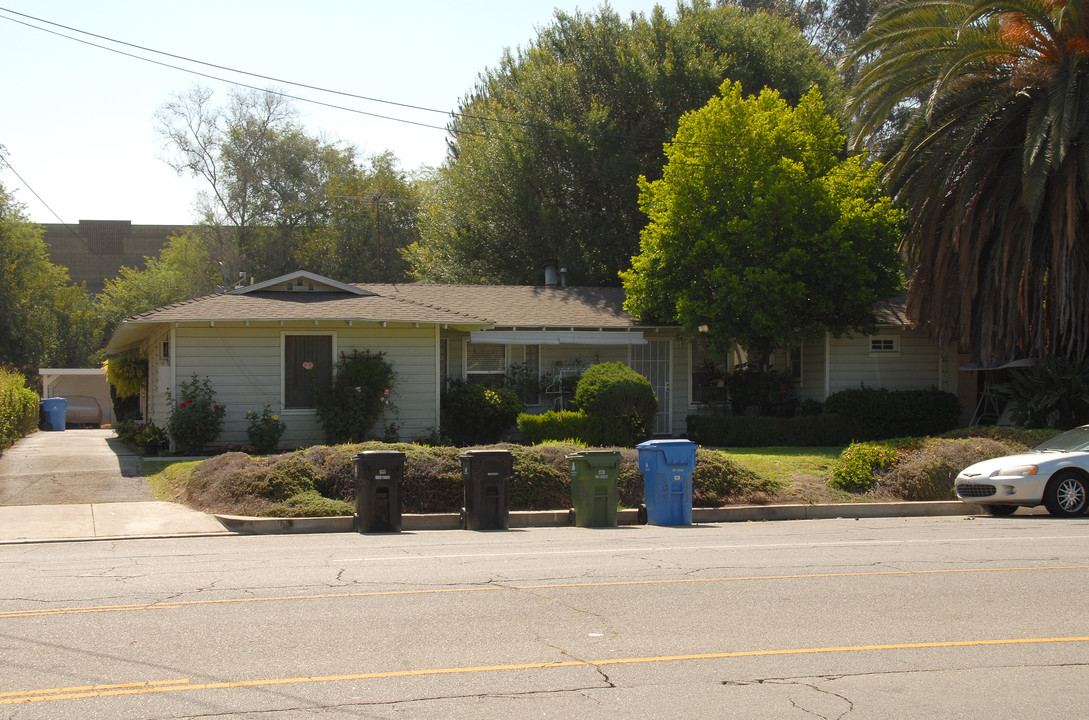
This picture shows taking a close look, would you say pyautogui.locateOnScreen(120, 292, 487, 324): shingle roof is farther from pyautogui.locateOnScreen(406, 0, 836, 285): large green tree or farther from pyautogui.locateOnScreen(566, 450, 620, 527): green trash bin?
pyautogui.locateOnScreen(406, 0, 836, 285): large green tree

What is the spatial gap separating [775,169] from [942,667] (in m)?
18.3

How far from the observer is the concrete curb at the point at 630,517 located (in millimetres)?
12906

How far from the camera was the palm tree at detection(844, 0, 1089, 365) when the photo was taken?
64.2 feet

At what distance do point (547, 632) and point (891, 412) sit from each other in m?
18.8

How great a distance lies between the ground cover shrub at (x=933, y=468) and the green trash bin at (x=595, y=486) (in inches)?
212

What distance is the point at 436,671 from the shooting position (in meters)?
5.79

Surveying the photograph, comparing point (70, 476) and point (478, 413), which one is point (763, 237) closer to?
point (478, 413)

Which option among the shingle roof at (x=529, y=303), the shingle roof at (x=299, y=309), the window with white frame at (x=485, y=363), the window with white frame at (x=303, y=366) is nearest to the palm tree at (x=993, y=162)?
the shingle roof at (x=529, y=303)

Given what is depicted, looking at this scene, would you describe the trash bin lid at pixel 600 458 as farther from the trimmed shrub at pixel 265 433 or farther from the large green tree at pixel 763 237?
the large green tree at pixel 763 237

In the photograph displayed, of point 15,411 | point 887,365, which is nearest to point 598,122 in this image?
point 887,365

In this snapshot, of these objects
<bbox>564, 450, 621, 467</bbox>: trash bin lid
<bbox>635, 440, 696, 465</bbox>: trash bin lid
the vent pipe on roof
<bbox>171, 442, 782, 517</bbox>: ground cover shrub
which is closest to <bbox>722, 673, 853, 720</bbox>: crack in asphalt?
<bbox>564, 450, 621, 467</bbox>: trash bin lid

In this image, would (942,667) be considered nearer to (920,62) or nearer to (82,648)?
(82,648)

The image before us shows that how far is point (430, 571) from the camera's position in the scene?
9.26 metres

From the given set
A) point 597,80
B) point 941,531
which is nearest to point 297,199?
point 597,80
